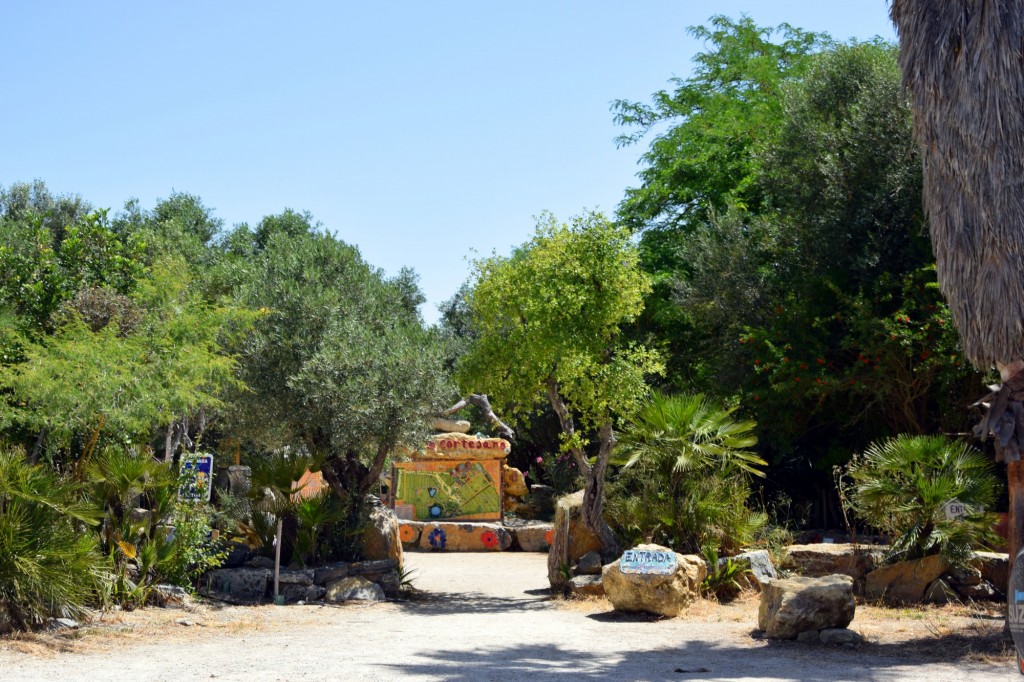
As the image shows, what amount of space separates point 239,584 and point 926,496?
9.92 meters

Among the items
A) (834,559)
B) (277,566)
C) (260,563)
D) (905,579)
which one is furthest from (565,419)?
(905,579)

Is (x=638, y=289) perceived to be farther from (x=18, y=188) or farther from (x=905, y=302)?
(x=18, y=188)

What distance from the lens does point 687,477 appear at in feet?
49.2

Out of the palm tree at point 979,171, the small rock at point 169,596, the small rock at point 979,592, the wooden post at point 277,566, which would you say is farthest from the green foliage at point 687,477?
the small rock at point 169,596

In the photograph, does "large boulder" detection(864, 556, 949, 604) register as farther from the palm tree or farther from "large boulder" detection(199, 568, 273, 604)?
"large boulder" detection(199, 568, 273, 604)

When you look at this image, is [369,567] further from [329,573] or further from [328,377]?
[328,377]

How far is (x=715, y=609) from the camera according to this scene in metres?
13.3

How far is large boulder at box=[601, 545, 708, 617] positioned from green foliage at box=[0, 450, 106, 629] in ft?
21.9

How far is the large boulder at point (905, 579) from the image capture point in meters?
12.8

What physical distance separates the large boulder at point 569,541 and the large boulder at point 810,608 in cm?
510

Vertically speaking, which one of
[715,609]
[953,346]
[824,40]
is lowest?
[715,609]

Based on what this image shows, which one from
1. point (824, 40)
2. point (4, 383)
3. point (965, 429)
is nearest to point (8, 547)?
point (4, 383)

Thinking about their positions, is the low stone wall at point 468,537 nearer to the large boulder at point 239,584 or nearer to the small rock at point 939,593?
the large boulder at point 239,584

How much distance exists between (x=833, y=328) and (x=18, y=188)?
2943cm
